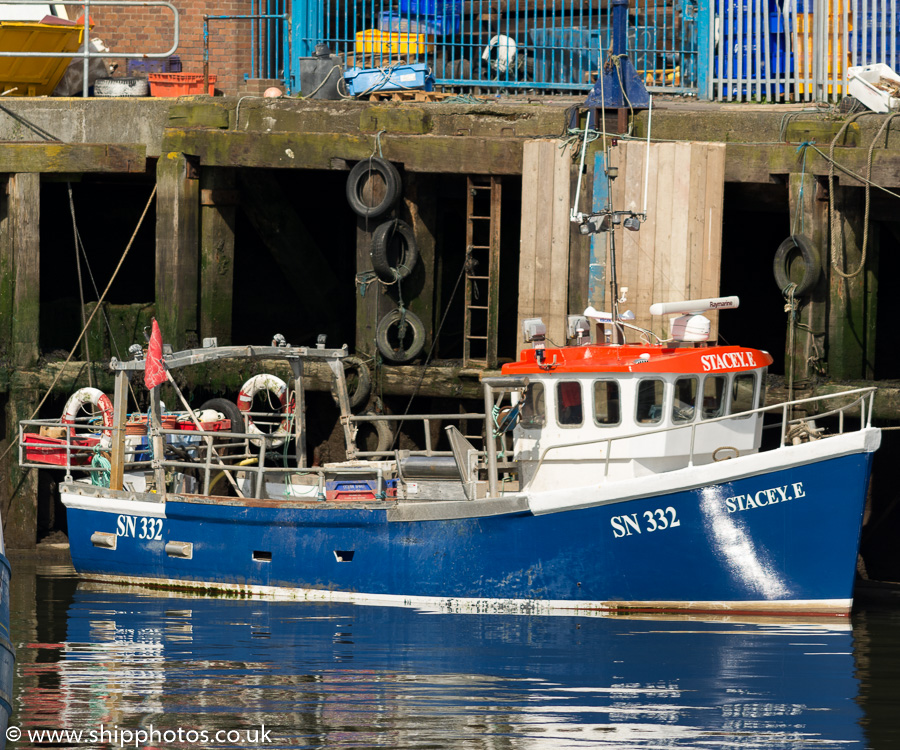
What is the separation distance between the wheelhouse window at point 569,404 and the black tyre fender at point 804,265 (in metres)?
2.46

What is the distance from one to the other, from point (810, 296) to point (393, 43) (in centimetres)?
627

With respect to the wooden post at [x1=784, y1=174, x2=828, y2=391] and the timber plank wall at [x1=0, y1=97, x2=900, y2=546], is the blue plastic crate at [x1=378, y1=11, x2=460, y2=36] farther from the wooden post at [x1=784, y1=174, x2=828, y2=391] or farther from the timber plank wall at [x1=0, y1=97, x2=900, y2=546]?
the wooden post at [x1=784, y1=174, x2=828, y2=391]

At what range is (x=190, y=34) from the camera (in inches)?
826

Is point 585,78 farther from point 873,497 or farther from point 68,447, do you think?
point 68,447

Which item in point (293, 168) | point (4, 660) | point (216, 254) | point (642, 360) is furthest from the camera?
point (216, 254)

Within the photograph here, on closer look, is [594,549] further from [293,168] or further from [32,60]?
[32,60]

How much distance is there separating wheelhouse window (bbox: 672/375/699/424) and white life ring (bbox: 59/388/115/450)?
218 inches

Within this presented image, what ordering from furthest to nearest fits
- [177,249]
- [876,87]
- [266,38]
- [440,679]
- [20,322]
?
[266,38], [20,322], [177,249], [876,87], [440,679]

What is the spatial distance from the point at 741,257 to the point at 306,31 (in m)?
5.51

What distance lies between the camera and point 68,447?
1461 centimetres

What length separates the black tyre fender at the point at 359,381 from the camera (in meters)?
15.7

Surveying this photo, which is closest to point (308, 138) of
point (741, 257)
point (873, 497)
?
point (741, 257)

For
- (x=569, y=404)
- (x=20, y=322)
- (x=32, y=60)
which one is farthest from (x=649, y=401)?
(x=32, y=60)

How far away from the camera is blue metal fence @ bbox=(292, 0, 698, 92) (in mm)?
17734
